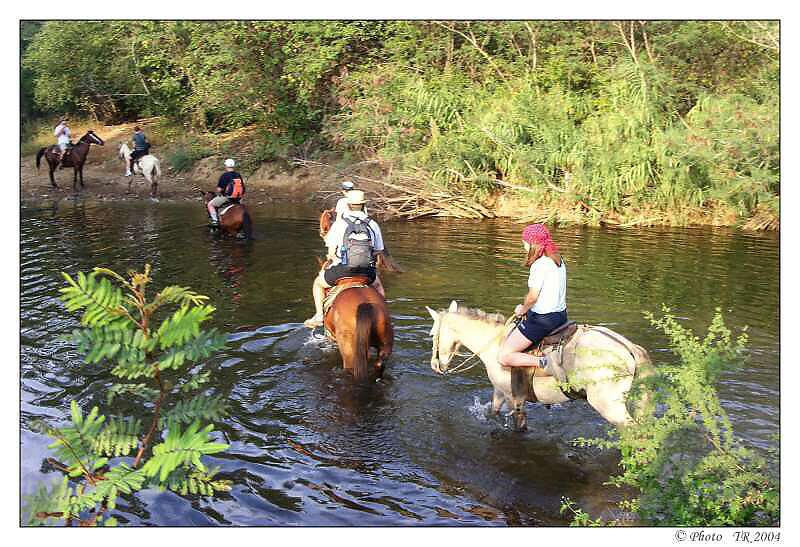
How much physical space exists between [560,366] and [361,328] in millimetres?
2582

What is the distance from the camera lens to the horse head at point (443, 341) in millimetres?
8906

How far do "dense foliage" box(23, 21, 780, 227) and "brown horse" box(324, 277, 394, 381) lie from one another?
12960mm

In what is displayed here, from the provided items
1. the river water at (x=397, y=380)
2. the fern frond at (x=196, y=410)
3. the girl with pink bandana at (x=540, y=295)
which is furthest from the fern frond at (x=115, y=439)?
the girl with pink bandana at (x=540, y=295)

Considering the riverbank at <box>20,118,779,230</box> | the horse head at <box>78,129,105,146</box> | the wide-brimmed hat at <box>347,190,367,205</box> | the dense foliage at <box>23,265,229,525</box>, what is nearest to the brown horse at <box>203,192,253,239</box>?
the riverbank at <box>20,118,779,230</box>

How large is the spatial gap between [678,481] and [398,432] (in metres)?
3.40

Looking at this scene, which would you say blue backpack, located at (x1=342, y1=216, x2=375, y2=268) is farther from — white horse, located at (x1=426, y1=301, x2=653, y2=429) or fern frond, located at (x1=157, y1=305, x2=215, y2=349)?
fern frond, located at (x1=157, y1=305, x2=215, y2=349)

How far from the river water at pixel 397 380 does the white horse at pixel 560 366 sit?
0.55 meters

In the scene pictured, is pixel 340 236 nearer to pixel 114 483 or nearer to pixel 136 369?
pixel 136 369

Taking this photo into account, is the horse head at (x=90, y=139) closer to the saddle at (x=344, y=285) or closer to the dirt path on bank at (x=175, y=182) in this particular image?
the dirt path on bank at (x=175, y=182)

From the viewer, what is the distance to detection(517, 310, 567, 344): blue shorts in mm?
8000

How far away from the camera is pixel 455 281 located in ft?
50.4

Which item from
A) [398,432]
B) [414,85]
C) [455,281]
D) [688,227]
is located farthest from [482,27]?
[398,432]

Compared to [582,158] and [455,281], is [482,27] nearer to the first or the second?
[582,158]

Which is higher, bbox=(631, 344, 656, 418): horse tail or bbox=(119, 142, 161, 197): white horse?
bbox=(119, 142, 161, 197): white horse
